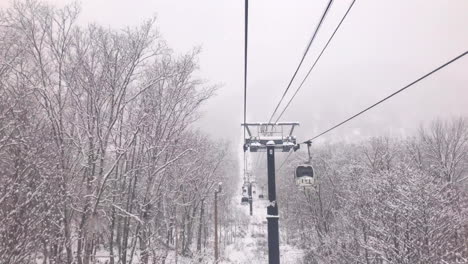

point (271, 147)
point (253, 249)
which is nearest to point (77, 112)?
point (271, 147)

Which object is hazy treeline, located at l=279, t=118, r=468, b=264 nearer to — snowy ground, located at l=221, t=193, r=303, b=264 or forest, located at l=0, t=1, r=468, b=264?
forest, located at l=0, t=1, r=468, b=264

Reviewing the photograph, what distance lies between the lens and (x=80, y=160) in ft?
47.0

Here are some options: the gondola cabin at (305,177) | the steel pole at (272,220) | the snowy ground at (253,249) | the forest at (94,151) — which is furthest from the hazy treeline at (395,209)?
the steel pole at (272,220)

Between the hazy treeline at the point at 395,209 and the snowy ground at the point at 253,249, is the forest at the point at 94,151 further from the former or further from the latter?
the snowy ground at the point at 253,249

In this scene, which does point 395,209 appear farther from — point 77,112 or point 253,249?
point 253,249

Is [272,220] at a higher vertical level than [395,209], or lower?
lower

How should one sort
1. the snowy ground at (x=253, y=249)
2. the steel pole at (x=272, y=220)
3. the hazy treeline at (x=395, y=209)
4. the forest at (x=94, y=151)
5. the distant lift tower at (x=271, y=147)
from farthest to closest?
the snowy ground at (x=253, y=249), the hazy treeline at (x=395, y=209), the distant lift tower at (x=271, y=147), the steel pole at (x=272, y=220), the forest at (x=94, y=151)

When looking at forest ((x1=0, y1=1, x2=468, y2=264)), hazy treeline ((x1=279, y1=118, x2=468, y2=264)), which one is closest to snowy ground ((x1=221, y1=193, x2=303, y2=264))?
hazy treeline ((x1=279, y1=118, x2=468, y2=264))

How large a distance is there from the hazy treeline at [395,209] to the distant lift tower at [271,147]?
7396 millimetres

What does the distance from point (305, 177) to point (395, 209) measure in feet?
26.1

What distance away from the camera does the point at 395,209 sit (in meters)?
18.5

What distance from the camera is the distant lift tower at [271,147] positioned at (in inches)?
565

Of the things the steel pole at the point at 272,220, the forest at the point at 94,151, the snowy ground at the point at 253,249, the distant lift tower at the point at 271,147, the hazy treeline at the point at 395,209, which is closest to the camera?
the forest at the point at 94,151

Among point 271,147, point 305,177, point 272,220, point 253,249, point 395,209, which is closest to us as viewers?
point 305,177
